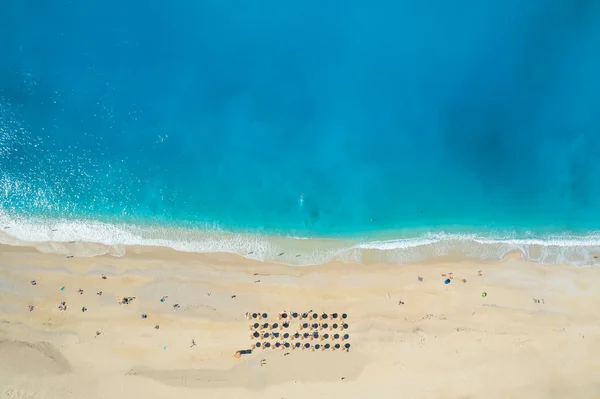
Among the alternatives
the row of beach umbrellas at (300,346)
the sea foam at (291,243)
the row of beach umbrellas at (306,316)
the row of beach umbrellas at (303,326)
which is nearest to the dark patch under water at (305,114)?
the sea foam at (291,243)

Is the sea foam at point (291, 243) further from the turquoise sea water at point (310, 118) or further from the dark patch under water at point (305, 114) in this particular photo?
the dark patch under water at point (305, 114)

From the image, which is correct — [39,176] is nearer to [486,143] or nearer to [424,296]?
[424,296]

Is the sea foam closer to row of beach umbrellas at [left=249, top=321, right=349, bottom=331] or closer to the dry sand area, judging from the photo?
the dry sand area

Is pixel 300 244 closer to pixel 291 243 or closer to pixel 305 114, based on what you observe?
pixel 291 243

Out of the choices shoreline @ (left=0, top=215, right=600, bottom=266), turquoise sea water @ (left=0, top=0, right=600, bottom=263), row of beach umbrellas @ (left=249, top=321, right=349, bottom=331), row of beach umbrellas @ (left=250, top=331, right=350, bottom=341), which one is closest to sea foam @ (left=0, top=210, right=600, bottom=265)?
shoreline @ (left=0, top=215, right=600, bottom=266)

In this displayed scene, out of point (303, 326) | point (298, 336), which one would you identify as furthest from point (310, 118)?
point (298, 336)

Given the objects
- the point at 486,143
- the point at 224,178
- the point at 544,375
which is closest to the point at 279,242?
the point at 224,178
